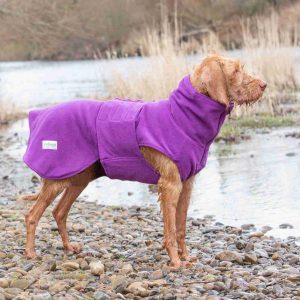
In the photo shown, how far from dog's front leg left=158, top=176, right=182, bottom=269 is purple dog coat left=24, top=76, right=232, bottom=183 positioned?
0.12 metres

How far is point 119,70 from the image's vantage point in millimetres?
18734

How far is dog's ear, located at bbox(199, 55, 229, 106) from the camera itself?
17.7 ft

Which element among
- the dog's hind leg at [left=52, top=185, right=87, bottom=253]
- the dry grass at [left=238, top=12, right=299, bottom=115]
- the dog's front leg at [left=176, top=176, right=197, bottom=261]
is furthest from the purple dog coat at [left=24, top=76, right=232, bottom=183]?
the dry grass at [left=238, top=12, right=299, bottom=115]

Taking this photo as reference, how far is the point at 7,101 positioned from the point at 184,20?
88.7 ft

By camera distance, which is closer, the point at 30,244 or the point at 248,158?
the point at 30,244

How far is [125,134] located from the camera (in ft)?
18.3

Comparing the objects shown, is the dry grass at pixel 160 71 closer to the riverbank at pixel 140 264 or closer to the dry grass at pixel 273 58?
the dry grass at pixel 273 58

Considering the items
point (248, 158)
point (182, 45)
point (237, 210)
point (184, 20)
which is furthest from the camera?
point (184, 20)

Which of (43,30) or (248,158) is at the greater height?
(43,30)

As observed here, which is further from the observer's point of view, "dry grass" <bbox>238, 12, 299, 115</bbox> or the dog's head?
"dry grass" <bbox>238, 12, 299, 115</bbox>

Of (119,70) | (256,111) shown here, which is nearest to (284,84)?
(256,111)

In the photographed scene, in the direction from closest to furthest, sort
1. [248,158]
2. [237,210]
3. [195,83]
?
[195,83] → [237,210] → [248,158]

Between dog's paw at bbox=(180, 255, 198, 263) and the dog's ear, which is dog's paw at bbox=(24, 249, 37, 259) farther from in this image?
the dog's ear

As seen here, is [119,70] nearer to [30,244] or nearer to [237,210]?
[237,210]
